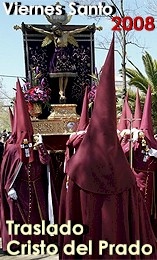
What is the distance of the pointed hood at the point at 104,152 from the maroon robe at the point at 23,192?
3.11 meters

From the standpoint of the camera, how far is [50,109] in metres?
8.06

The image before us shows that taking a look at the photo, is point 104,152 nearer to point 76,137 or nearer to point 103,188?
point 103,188

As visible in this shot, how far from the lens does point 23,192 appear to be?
642 cm

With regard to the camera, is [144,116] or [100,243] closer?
[100,243]

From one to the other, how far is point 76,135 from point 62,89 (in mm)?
2184

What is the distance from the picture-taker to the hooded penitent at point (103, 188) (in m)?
3.16

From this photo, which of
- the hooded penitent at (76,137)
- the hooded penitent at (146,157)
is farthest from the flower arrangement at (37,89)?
the hooded penitent at (146,157)

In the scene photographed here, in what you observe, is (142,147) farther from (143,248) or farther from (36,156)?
(143,248)

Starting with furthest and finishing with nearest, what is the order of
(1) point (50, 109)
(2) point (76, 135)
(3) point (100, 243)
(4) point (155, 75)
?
(4) point (155, 75)
(1) point (50, 109)
(2) point (76, 135)
(3) point (100, 243)

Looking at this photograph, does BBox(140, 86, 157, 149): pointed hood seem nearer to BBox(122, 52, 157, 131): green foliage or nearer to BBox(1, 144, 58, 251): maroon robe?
BBox(1, 144, 58, 251): maroon robe

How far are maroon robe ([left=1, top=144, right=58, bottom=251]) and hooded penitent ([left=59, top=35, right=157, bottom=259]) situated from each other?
118 inches

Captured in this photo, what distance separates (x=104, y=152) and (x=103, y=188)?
267 mm

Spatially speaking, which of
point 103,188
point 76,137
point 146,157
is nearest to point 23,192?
point 76,137

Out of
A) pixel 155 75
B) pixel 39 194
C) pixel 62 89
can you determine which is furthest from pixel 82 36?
pixel 155 75
